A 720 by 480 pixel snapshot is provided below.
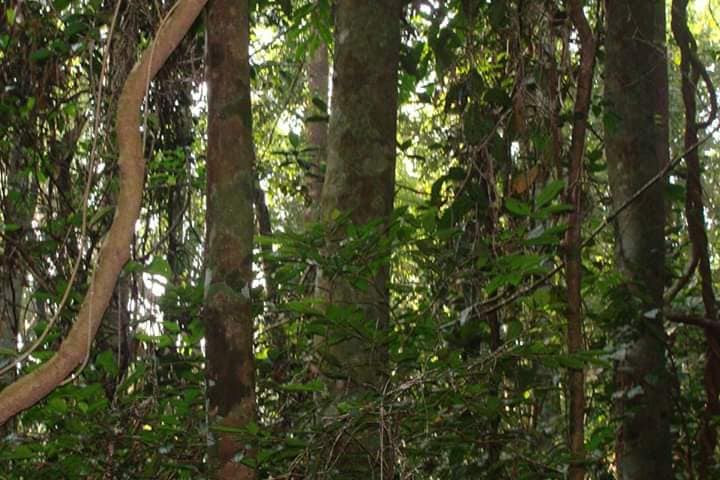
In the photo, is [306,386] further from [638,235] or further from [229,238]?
[638,235]

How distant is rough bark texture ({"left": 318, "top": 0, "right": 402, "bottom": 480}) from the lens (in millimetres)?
2695

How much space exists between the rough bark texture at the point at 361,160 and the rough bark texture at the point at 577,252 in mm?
577

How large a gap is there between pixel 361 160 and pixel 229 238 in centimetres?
61

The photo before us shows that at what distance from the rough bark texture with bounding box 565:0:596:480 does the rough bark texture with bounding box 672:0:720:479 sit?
3.84 feet

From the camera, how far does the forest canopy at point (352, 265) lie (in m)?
2.40

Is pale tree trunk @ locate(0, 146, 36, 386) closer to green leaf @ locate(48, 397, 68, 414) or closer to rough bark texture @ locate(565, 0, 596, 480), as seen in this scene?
green leaf @ locate(48, 397, 68, 414)

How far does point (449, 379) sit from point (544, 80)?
1.39 m

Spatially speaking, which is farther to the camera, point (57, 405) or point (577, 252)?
point (577, 252)

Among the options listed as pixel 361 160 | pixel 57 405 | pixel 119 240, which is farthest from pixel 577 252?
pixel 57 405

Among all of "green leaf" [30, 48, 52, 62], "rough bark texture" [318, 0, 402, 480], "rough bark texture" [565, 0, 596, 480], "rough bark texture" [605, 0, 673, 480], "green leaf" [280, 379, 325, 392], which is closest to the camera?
"green leaf" [280, 379, 325, 392]

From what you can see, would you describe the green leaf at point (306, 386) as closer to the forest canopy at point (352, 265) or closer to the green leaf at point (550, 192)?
the forest canopy at point (352, 265)

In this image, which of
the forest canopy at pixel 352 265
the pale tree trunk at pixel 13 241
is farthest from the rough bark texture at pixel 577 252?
the pale tree trunk at pixel 13 241

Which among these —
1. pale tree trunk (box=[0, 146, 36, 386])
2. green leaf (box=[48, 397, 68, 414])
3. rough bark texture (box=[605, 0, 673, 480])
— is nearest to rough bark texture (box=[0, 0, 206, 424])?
green leaf (box=[48, 397, 68, 414])

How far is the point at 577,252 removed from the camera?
2.94 metres
